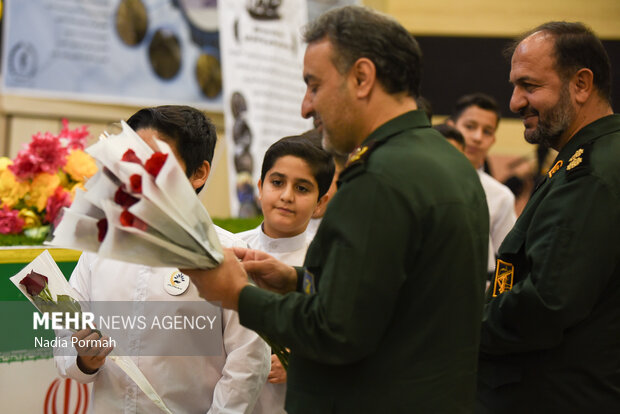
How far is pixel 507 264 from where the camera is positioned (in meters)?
2.09

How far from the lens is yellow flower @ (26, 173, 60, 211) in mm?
3230

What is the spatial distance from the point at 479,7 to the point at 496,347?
668 cm

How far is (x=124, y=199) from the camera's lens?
1438 millimetres

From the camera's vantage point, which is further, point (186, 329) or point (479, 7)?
Answer: point (479, 7)

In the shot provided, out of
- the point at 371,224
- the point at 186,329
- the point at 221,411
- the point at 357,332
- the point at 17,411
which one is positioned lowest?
the point at 17,411

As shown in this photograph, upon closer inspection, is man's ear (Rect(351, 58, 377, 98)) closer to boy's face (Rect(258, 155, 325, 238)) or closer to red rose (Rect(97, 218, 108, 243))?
red rose (Rect(97, 218, 108, 243))

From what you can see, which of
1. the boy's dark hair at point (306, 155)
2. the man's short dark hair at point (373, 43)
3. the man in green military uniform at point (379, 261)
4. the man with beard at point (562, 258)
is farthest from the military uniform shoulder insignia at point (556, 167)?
the boy's dark hair at point (306, 155)

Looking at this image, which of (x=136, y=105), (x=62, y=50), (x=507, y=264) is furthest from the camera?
(x=136, y=105)

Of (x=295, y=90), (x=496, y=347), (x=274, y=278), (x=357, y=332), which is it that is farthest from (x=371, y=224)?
(x=295, y=90)

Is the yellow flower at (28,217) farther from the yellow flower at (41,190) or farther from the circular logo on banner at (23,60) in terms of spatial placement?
the circular logo on banner at (23,60)

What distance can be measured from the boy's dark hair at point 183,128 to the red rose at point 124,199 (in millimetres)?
720

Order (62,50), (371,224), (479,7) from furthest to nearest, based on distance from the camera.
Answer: (479,7), (62,50), (371,224)

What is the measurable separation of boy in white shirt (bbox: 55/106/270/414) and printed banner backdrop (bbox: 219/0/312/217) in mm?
3181

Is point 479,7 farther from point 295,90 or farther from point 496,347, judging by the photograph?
point 496,347
